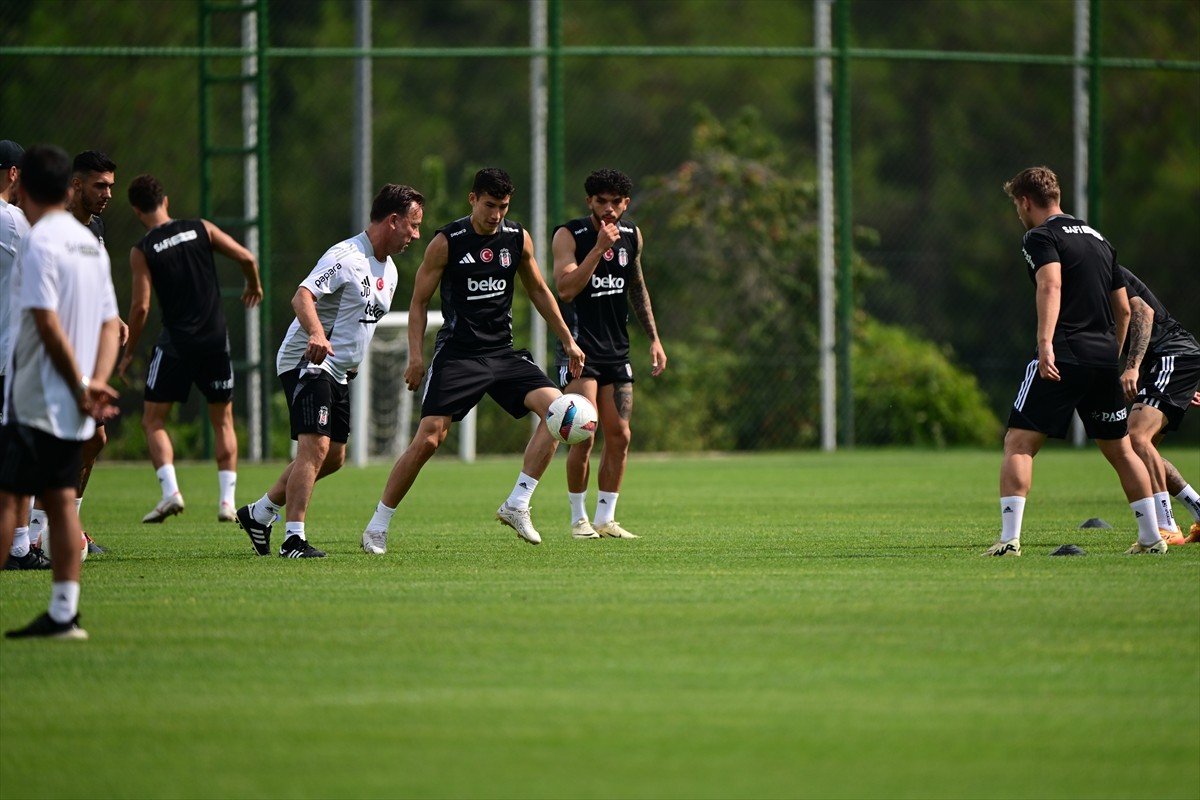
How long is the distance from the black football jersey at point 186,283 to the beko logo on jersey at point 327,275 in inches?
43.6

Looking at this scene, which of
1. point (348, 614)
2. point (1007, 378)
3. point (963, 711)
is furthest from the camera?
point (1007, 378)

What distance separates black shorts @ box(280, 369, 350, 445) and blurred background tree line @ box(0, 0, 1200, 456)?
35.0ft

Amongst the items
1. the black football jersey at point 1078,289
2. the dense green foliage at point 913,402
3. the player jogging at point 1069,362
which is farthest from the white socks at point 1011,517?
the dense green foliage at point 913,402

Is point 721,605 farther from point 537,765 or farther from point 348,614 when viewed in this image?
point 537,765

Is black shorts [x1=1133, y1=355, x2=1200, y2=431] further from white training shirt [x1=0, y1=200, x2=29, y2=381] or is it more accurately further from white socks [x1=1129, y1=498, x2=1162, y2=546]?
white training shirt [x1=0, y1=200, x2=29, y2=381]

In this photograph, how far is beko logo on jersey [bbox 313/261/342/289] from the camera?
9930 millimetres

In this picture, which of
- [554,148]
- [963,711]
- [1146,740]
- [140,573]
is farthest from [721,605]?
[554,148]

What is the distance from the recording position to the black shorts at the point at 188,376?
1182 centimetres

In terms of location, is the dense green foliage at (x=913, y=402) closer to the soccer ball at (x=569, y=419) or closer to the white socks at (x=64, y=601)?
the soccer ball at (x=569, y=419)

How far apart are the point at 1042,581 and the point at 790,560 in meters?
1.61

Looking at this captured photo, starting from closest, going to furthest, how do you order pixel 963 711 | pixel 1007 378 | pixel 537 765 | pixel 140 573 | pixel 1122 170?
pixel 537 765
pixel 963 711
pixel 140 573
pixel 1007 378
pixel 1122 170

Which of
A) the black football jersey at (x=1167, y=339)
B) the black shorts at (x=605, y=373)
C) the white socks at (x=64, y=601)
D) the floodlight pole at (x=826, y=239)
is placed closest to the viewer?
the white socks at (x=64, y=601)

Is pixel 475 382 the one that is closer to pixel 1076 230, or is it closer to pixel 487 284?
pixel 487 284

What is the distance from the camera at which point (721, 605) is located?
7680 mm
